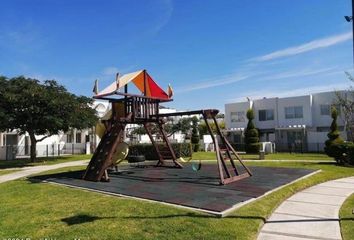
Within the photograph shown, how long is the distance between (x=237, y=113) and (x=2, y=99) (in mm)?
32422

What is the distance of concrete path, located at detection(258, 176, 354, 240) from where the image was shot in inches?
257

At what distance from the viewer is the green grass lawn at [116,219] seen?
6.59m

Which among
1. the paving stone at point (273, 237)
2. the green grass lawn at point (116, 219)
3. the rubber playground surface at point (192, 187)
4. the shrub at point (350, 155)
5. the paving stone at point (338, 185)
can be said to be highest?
the shrub at point (350, 155)

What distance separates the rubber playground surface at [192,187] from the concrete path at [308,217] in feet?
3.26

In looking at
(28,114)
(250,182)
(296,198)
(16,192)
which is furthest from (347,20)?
(28,114)

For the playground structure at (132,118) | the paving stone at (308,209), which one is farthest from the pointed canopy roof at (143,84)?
the paving stone at (308,209)

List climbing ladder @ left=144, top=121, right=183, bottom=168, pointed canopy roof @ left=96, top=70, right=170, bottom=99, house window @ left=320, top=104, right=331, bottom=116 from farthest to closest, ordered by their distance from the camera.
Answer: house window @ left=320, top=104, right=331, bottom=116
climbing ladder @ left=144, top=121, right=183, bottom=168
pointed canopy roof @ left=96, top=70, right=170, bottom=99

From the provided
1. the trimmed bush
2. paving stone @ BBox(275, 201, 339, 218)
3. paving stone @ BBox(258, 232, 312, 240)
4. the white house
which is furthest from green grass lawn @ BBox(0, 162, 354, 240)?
the white house

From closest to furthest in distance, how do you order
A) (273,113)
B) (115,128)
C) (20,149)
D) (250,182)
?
1. (250,182)
2. (115,128)
3. (20,149)
4. (273,113)

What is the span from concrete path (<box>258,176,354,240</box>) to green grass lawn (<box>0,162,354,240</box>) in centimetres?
23

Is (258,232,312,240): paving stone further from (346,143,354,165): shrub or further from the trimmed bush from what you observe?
the trimmed bush

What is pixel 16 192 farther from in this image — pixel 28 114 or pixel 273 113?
pixel 273 113

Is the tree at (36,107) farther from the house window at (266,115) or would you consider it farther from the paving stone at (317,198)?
the house window at (266,115)

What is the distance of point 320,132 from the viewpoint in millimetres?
41781
